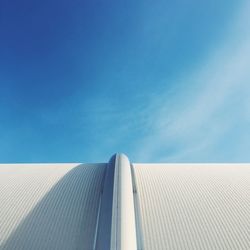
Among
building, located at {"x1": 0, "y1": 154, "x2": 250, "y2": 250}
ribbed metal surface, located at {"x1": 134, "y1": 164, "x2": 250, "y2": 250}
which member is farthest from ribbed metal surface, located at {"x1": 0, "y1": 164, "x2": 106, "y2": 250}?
ribbed metal surface, located at {"x1": 134, "y1": 164, "x2": 250, "y2": 250}

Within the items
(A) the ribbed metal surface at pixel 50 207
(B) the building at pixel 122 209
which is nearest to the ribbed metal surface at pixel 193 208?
(B) the building at pixel 122 209

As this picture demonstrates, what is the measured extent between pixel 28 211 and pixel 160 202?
216 inches

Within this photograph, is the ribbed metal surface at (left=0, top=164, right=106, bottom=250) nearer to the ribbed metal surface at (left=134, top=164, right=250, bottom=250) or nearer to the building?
the building

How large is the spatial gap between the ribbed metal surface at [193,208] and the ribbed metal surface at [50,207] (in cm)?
218

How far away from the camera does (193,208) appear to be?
11.6m

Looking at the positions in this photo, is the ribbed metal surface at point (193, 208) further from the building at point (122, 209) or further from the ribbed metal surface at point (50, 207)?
the ribbed metal surface at point (50, 207)

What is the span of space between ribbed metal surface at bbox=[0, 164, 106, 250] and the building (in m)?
0.03

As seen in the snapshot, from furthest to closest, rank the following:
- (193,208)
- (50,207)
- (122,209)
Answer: (193,208) < (50,207) < (122,209)

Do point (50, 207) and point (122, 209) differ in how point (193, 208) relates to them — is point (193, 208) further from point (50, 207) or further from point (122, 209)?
point (50, 207)

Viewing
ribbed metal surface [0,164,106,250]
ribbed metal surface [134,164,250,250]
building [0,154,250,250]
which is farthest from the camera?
ribbed metal surface [134,164,250,250]

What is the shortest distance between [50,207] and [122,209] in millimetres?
3661

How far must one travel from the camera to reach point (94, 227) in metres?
9.88

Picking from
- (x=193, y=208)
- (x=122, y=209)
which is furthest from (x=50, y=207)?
(x=193, y=208)

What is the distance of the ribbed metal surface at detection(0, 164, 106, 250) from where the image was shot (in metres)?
9.43
